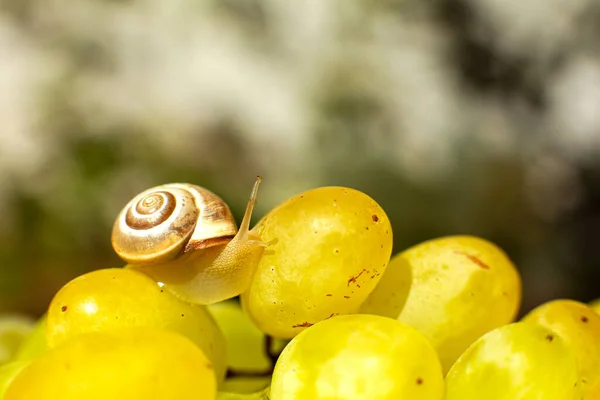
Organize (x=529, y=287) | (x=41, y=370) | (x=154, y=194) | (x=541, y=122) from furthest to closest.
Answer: (x=541, y=122) → (x=529, y=287) → (x=154, y=194) → (x=41, y=370)

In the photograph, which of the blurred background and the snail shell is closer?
the snail shell

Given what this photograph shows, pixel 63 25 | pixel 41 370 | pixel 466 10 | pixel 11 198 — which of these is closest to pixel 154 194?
pixel 41 370

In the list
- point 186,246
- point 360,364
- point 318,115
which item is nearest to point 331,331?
point 360,364

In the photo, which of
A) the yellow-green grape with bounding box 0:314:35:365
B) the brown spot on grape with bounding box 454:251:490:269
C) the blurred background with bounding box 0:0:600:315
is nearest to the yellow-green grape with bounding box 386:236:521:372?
the brown spot on grape with bounding box 454:251:490:269

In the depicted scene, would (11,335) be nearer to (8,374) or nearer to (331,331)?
(8,374)

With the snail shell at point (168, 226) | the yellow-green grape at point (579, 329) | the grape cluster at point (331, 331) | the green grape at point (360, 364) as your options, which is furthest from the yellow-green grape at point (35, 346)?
the yellow-green grape at point (579, 329)

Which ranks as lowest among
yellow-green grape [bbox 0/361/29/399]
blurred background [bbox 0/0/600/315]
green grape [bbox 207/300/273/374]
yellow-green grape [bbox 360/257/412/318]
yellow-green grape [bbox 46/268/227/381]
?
blurred background [bbox 0/0/600/315]

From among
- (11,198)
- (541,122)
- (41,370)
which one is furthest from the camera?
(541,122)

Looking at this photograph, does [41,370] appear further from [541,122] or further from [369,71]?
[541,122]

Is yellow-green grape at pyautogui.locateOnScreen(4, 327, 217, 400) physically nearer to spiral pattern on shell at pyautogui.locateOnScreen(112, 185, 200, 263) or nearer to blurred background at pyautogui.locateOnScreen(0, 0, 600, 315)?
spiral pattern on shell at pyautogui.locateOnScreen(112, 185, 200, 263)

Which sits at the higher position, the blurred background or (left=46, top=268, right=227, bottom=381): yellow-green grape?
(left=46, top=268, right=227, bottom=381): yellow-green grape
